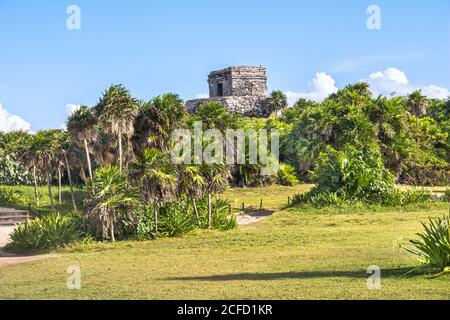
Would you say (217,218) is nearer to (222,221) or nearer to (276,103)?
(222,221)

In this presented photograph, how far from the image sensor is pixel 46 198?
41469 millimetres

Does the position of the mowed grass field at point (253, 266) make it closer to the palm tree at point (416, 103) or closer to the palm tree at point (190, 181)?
the palm tree at point (190, 181)

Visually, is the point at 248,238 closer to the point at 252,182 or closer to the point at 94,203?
the point at 94,203

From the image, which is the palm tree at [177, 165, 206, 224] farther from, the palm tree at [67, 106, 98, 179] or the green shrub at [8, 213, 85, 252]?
the palm tree at [67, 106, 98, 179]

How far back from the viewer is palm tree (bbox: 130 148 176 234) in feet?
76.8

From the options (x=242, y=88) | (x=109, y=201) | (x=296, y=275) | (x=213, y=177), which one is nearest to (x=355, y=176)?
(x=213, y=177)

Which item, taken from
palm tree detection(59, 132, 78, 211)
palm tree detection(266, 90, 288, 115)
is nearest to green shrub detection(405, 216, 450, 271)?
palm tree detection(59, 132, 78, 211)

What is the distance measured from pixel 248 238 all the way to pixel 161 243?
11.4 ft

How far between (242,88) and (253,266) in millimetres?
61220

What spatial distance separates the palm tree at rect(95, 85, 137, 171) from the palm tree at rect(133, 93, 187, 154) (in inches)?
57.4

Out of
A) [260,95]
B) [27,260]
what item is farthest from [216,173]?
[260,95]

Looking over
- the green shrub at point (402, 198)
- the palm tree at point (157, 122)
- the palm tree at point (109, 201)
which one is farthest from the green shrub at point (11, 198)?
the green shrub at point (402, 198)

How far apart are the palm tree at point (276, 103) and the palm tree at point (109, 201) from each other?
52.8 metres

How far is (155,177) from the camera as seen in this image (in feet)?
76.6
